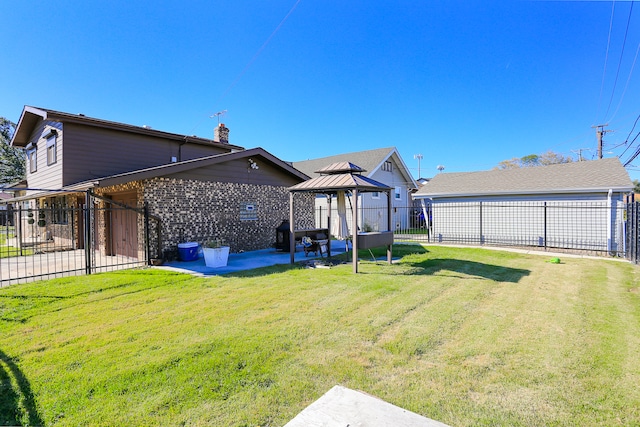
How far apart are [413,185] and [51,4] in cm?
2263

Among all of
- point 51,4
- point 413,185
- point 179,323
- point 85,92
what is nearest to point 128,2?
point 51,4

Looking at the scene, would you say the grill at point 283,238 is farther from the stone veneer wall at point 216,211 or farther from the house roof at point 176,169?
the house roof at point 176,169

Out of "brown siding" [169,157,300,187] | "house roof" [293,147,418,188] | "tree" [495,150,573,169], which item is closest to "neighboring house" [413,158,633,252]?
"house roof" [293,147,418,188]

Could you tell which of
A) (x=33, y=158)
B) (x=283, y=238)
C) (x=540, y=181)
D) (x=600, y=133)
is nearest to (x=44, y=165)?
(x=33, y=158)

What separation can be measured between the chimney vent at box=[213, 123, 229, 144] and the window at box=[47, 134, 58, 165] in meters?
6.94

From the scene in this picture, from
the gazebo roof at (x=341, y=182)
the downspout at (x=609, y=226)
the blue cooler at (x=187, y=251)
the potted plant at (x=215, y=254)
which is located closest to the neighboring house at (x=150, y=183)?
the blue cooler at (x=187, y=251)

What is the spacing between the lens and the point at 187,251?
9719mm

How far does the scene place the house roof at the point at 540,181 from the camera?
11.9 m

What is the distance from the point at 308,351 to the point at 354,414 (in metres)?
1.27

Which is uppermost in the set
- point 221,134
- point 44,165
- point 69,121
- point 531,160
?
point 531,160

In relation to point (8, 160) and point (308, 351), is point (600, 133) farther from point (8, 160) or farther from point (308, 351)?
point (8, 160)

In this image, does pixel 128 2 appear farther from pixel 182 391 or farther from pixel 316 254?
pixel 182 391

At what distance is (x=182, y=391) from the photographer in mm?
2750

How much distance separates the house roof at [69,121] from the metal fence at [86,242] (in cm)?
298
